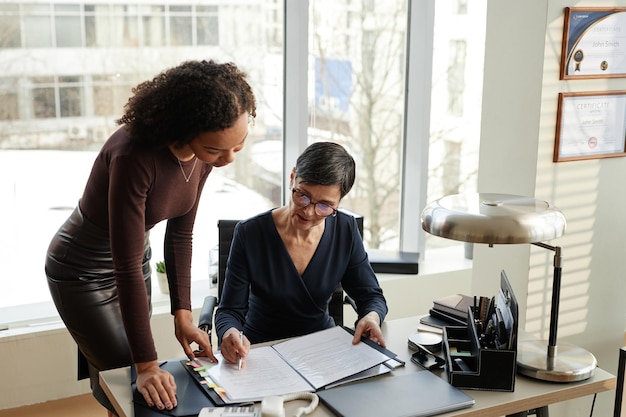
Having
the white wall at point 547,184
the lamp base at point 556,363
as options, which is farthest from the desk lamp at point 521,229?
the white wall at point 547,184

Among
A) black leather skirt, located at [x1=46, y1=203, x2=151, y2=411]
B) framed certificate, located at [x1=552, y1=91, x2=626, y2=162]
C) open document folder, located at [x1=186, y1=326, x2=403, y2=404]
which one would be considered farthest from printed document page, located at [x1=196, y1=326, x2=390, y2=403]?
framed certificate, located at [x1=552, y1=91, x2=626, y2=162]

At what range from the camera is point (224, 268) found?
9.04ft

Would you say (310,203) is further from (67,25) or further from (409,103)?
(409,103)

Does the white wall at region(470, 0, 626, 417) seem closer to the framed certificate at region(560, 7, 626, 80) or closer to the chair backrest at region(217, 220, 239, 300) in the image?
the framed certificate at region(560, 7, 626, 80)

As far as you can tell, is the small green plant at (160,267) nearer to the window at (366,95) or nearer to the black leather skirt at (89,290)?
the window at (366,95)

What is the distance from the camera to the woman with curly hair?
73.3 inches

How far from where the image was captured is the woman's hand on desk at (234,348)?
6.59ft

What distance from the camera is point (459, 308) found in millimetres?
2350

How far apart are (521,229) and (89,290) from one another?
3.97ft

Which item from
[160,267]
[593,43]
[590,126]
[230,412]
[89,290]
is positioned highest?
[593,43]

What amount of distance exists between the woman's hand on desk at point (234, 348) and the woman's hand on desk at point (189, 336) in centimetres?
4

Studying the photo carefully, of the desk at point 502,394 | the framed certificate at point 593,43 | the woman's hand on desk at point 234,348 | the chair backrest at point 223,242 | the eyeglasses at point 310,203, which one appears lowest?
the desk at point 502,394

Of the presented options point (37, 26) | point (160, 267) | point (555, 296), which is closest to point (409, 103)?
point (160, 267)

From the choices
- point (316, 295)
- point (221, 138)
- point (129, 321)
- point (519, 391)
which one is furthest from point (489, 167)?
point (129, 321)
